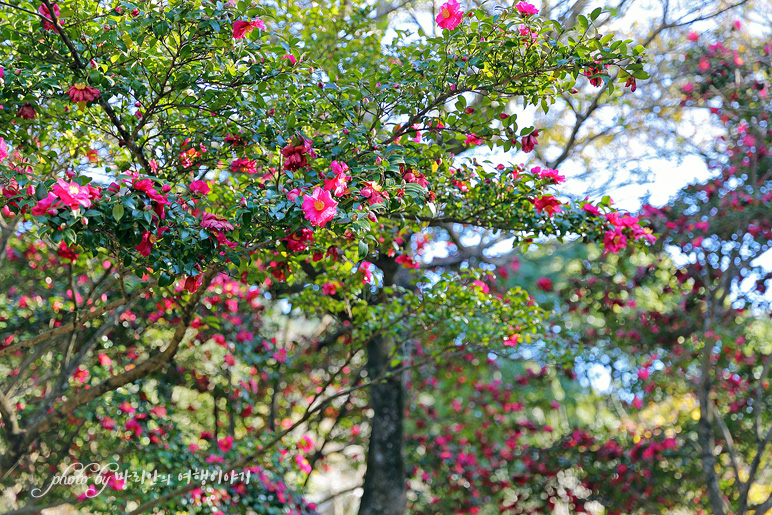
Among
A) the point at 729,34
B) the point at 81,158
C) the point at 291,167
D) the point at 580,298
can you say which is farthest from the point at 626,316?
the point at 81,158

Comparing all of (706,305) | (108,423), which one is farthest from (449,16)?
(706,305)

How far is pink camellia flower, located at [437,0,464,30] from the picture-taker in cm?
252

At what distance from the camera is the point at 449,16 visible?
253 centimetres

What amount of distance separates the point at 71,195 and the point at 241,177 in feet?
4.66

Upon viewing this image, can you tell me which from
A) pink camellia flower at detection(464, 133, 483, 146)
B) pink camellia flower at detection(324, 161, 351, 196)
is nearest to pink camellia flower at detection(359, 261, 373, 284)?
pink camellia flower at detection(464, 133, 483, 146)

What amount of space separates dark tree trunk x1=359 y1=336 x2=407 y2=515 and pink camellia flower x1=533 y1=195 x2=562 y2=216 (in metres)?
2.48

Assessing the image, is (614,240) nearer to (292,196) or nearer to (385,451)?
(292,196)

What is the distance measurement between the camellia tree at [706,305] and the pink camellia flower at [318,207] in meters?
3.59

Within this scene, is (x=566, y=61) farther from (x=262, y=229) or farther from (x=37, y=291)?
(x=37, y=291)

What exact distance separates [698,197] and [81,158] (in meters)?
5.31

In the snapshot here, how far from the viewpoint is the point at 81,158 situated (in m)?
3.62

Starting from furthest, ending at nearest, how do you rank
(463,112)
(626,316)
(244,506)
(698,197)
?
1. (626,316)
2. (698,197)
3. (244,506)
4. (463,112)

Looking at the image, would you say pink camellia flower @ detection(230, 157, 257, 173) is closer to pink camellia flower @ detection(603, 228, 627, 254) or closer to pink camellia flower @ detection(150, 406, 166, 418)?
pink camellia flower @ detection(603, 228, 627, 254)

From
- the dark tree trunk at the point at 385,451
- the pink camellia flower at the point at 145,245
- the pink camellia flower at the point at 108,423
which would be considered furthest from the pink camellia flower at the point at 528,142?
the pink camellia flower at the point at 108,423
